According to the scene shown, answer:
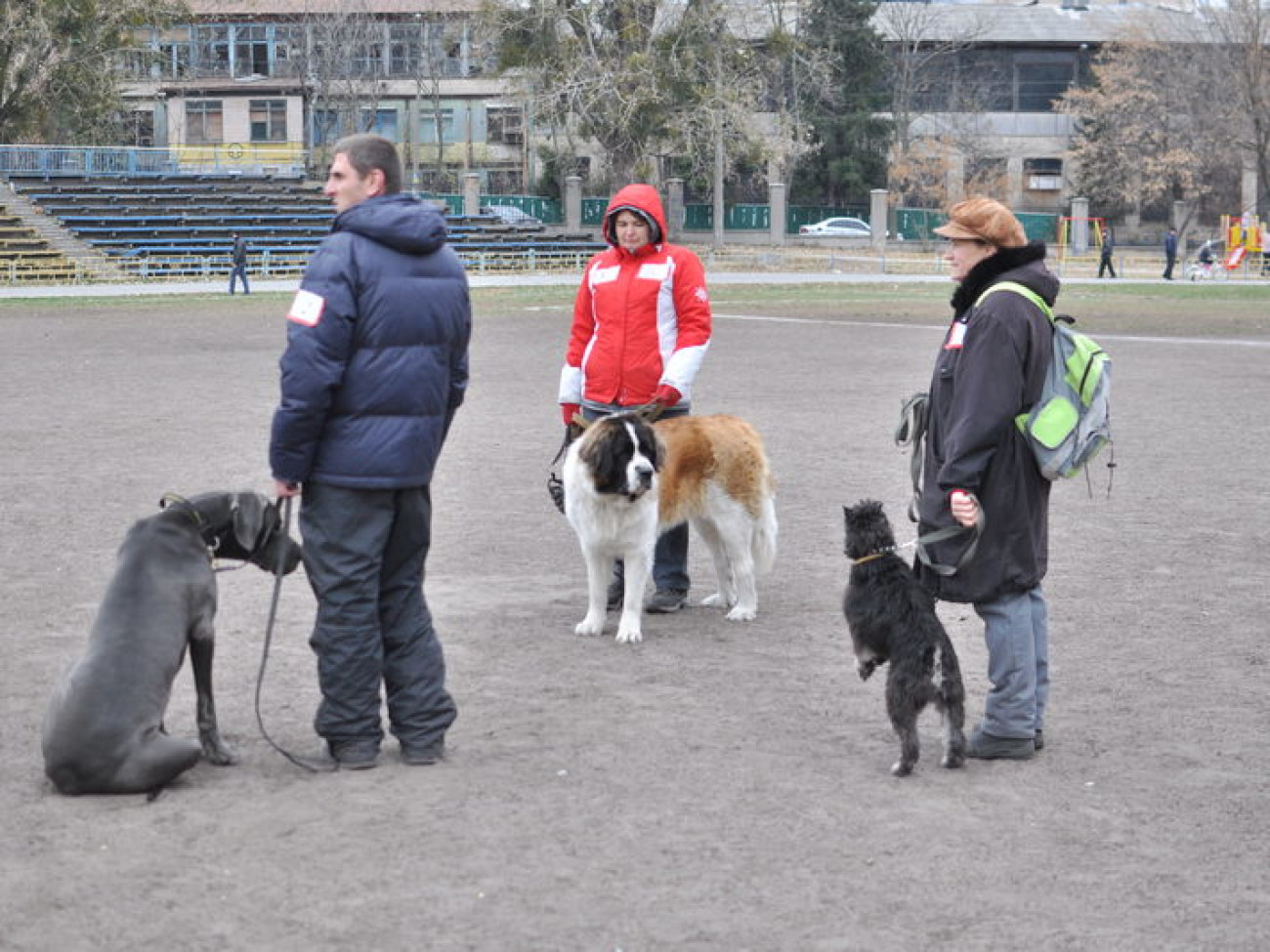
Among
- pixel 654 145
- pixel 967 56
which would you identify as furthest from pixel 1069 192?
pixel 654 145

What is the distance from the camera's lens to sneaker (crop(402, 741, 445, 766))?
6.26 meters

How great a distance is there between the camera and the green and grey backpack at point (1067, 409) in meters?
6.07

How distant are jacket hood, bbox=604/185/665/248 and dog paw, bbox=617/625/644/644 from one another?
1.78m

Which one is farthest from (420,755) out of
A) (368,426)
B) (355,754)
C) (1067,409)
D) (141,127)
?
(141,127)

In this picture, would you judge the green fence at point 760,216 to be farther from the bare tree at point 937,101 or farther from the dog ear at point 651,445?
the dog ear at point 651,445

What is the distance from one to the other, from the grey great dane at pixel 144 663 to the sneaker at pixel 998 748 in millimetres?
2660

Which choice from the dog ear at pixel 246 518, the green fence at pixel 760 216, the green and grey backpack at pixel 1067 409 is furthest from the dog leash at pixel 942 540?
the green fence at pixel 760 216

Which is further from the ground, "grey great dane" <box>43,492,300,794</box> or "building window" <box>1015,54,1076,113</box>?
"building window" <box>1015,54,1076,113</box>

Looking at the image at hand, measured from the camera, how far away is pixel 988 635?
6.34 metres

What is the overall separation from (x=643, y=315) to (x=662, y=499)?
882 mm

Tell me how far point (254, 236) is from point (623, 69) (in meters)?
14.0

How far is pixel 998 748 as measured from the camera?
20.8ft

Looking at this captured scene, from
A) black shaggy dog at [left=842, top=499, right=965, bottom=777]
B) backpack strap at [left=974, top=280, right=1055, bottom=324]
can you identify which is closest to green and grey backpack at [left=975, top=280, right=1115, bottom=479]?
backpack strap at [left=974, top=280, right=1055, bottom=324]

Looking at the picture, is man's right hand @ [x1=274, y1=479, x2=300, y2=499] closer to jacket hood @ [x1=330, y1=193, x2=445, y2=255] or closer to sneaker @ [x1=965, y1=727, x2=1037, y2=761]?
jacket hood @ [x1=330, y1=193, x2=445, y2=255]
